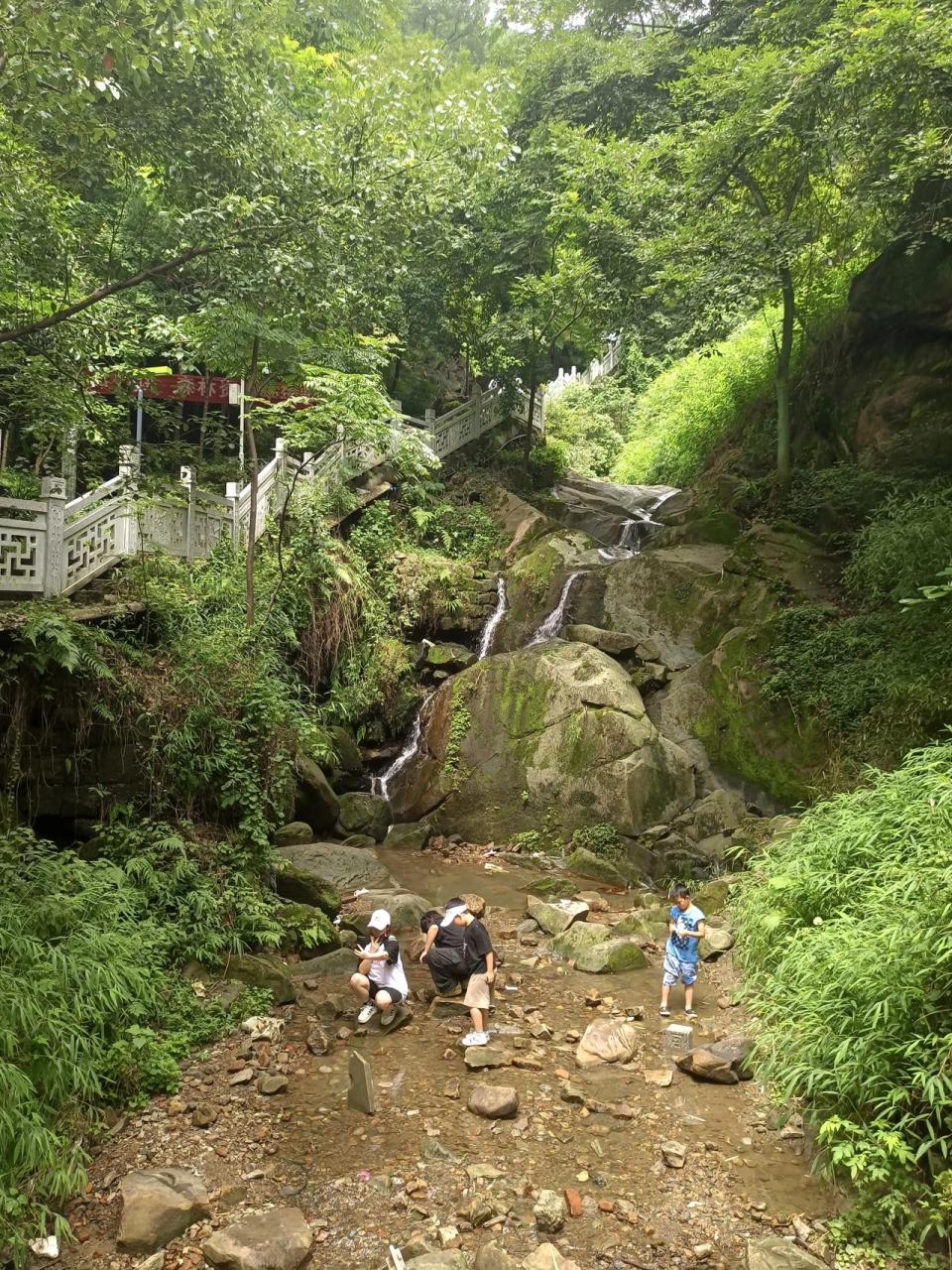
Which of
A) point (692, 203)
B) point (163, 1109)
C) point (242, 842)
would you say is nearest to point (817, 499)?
point (692, 203)

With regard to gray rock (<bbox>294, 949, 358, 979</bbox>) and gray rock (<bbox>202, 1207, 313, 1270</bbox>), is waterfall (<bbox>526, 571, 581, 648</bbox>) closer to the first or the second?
gray rock (<bbox>294, 949, 358, 979</bbox>)

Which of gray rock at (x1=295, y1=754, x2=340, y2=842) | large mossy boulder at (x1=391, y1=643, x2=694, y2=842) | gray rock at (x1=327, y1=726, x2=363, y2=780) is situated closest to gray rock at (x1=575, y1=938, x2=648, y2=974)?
large mossy boulder at (x1=391, y1=643, x2=694, y2=842)

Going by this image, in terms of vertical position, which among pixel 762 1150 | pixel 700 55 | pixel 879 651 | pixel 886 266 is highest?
pixel 700 55

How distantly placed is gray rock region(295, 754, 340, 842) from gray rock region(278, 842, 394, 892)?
97 centimetres

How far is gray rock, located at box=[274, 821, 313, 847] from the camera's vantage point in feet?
37.5

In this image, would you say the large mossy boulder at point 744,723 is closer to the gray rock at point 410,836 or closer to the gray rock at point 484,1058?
the gray rock at point 410,836

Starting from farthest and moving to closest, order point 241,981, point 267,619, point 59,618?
point 267,619, point 59,618, point 241,981

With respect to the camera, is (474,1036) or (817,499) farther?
(817,499)

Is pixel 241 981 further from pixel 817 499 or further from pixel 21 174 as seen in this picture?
pixel 817 499

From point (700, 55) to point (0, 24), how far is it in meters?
13.2

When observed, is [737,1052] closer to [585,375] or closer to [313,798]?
[313,798]

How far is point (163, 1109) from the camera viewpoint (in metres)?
5.68

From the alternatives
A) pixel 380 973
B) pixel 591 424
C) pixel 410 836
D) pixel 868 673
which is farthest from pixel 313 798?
pixel 591 424

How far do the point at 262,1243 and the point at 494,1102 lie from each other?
1973 mm
